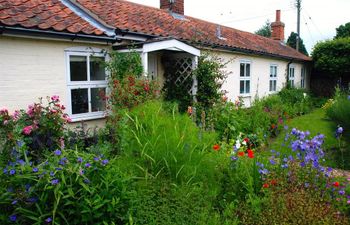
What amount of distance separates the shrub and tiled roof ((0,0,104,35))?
3.62 m

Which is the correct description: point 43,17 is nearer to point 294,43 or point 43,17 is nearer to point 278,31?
point 278,31

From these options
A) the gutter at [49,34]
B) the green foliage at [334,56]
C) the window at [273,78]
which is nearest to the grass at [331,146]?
the gutter at [49,34]

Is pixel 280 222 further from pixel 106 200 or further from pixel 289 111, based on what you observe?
pixel 289 111

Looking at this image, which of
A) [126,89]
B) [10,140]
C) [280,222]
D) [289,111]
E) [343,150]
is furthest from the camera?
[289,111]

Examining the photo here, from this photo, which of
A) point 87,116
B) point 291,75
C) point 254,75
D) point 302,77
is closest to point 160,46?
point 87,116

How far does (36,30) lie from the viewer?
5.90 meters

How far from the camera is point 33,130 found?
534 centimetres

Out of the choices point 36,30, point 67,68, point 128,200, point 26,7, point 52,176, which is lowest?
point 128,200

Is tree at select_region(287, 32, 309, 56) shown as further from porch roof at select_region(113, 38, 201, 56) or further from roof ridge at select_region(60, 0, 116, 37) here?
roof ridge at select_region(60, 0, 116, 37)

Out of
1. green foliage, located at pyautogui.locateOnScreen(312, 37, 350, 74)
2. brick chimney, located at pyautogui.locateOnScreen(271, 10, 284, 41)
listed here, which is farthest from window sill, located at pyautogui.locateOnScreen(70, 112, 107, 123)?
brick chimney, located at pyautogui.locateOnScreen(271, 10, 284, 41)

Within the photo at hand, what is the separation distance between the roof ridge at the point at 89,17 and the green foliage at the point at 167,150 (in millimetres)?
→ 3994

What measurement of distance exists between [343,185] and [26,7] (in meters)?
6.99

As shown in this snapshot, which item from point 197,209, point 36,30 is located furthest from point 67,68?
point 197,209

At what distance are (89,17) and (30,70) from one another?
258cm
